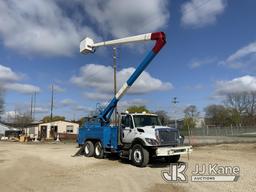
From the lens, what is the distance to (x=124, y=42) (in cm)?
1886

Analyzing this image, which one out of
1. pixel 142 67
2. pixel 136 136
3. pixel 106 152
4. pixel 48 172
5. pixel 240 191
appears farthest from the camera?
pixel 106 152

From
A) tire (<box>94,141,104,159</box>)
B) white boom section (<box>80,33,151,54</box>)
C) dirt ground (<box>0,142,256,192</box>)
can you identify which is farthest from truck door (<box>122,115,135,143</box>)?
white boom section (<box>80,33,151,54</box>)

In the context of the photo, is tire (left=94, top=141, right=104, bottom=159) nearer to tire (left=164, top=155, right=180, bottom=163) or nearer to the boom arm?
the boom arm

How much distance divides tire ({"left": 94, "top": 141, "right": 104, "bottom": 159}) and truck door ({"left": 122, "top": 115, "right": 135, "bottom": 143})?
260cm

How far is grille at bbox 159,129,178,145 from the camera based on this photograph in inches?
582

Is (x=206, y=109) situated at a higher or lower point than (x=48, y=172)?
higher

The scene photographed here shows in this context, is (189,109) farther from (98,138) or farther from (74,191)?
(74,191)

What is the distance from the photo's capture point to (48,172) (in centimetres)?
1351

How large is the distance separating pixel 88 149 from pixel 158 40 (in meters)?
8.29

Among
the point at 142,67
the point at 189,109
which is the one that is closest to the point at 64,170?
the point at 142,67

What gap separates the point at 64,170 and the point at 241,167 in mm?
7873

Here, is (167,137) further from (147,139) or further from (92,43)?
(92,43)

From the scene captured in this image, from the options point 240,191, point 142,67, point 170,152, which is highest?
point 142,67

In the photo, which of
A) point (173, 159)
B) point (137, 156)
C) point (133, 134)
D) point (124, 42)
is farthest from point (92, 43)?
point (173, 159)
